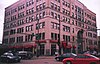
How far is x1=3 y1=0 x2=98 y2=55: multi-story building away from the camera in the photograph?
Answer: 52938 mm

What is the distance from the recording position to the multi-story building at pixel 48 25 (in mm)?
52938

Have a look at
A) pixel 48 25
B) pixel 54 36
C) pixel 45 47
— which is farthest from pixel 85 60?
pixel 54 36

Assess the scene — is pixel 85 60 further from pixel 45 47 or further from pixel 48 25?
pixel 48 25

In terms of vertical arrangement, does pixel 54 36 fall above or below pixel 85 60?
above

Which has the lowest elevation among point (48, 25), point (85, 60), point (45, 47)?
point (85, 60)

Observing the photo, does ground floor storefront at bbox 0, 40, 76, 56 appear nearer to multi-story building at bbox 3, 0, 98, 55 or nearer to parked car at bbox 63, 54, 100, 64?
multi-story building at bbox 3, 0, 98, 55

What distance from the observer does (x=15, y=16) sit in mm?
71500

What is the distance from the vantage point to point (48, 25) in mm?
52219

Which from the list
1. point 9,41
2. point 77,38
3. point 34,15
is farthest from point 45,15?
point 9,41

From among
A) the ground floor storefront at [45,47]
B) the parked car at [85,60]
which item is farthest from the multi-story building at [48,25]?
the parked car at [85,60]

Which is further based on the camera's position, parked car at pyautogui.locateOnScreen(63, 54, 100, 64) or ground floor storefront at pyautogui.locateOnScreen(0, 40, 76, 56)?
ground floor storefront at pyautogui.locateOnScreen(0, 40, 76, 56)

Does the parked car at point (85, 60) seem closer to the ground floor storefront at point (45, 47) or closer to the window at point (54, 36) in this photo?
the ground floor storefront at point (45, 47)

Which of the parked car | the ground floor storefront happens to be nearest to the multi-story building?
the ground floor storefront

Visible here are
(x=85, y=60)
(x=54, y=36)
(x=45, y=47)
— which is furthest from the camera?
(x=54, y=36)
